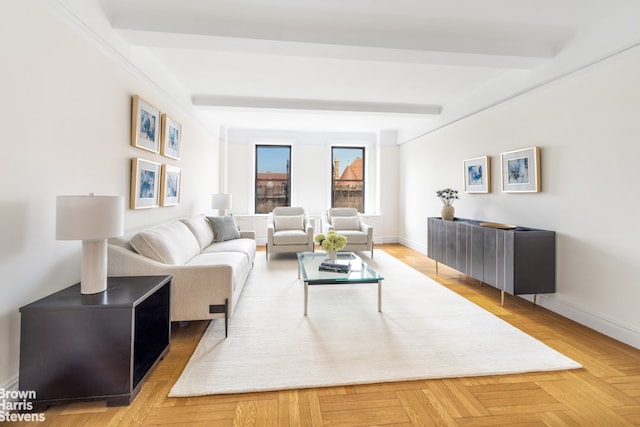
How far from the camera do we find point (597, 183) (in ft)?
8.92

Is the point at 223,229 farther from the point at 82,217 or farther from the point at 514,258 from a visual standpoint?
the point at 514,258

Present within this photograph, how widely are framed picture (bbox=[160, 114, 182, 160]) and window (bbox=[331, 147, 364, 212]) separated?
13.5ft

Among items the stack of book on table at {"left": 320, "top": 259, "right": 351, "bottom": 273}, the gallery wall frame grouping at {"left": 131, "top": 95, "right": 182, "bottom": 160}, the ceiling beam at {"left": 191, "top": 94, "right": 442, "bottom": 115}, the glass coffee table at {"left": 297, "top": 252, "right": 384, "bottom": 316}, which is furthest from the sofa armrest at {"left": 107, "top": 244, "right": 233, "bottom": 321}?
the ceiling beam at {"left": 191, "top": 94, "right": 442, "bottom": 115}

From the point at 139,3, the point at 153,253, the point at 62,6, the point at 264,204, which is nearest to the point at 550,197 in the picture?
the point at 153,253

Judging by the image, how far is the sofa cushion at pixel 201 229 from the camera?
393 cm

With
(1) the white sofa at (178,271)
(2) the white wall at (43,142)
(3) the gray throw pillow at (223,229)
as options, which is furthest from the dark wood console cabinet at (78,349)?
(3) the gray throw pillow at (223,229)

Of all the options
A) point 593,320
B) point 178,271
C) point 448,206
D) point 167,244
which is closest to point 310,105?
point 448,206

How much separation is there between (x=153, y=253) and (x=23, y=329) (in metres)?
1.01

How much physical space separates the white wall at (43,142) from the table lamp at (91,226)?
0.28 m

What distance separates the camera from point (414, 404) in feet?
5.74

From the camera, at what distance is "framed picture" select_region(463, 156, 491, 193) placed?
4.14m

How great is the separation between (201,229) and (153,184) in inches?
37.5

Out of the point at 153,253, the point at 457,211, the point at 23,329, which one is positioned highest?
the point at 457,211

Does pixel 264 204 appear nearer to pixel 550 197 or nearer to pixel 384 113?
pixel 384 113
